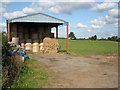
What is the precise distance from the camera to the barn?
1628 cm

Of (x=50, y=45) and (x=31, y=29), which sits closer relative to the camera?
(x=50, y=45)

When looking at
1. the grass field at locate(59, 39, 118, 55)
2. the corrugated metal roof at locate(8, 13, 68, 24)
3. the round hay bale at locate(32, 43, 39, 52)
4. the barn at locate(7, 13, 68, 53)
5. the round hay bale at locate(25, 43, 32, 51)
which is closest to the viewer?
the corrugated metal roof at locate(8, 13, 68, 24)

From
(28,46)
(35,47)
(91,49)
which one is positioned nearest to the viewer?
(28,46)

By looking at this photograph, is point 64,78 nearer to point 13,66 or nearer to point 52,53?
point 13,66

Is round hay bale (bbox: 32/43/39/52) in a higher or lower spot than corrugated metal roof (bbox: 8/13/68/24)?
lower

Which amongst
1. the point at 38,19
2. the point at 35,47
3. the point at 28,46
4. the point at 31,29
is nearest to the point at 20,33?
the point at 28,46

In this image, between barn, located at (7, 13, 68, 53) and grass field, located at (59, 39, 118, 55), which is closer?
barn, located at (7, 13, 68, 53)

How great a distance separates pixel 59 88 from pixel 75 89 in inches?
21.6

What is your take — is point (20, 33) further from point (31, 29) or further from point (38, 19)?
point (38, 19)

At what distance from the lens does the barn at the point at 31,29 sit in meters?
16.3

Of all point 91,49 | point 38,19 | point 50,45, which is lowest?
point 91,49

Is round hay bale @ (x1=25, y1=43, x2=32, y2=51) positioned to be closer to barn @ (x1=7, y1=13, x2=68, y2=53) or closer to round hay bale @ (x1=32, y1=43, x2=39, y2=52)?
barn @ (x1=7, y1=13, x2=68, y2=53)

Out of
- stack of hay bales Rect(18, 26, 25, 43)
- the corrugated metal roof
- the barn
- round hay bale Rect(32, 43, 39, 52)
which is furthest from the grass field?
stack of hay bales Rect(18, 26, 25, 43)

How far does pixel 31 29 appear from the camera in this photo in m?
19.1
